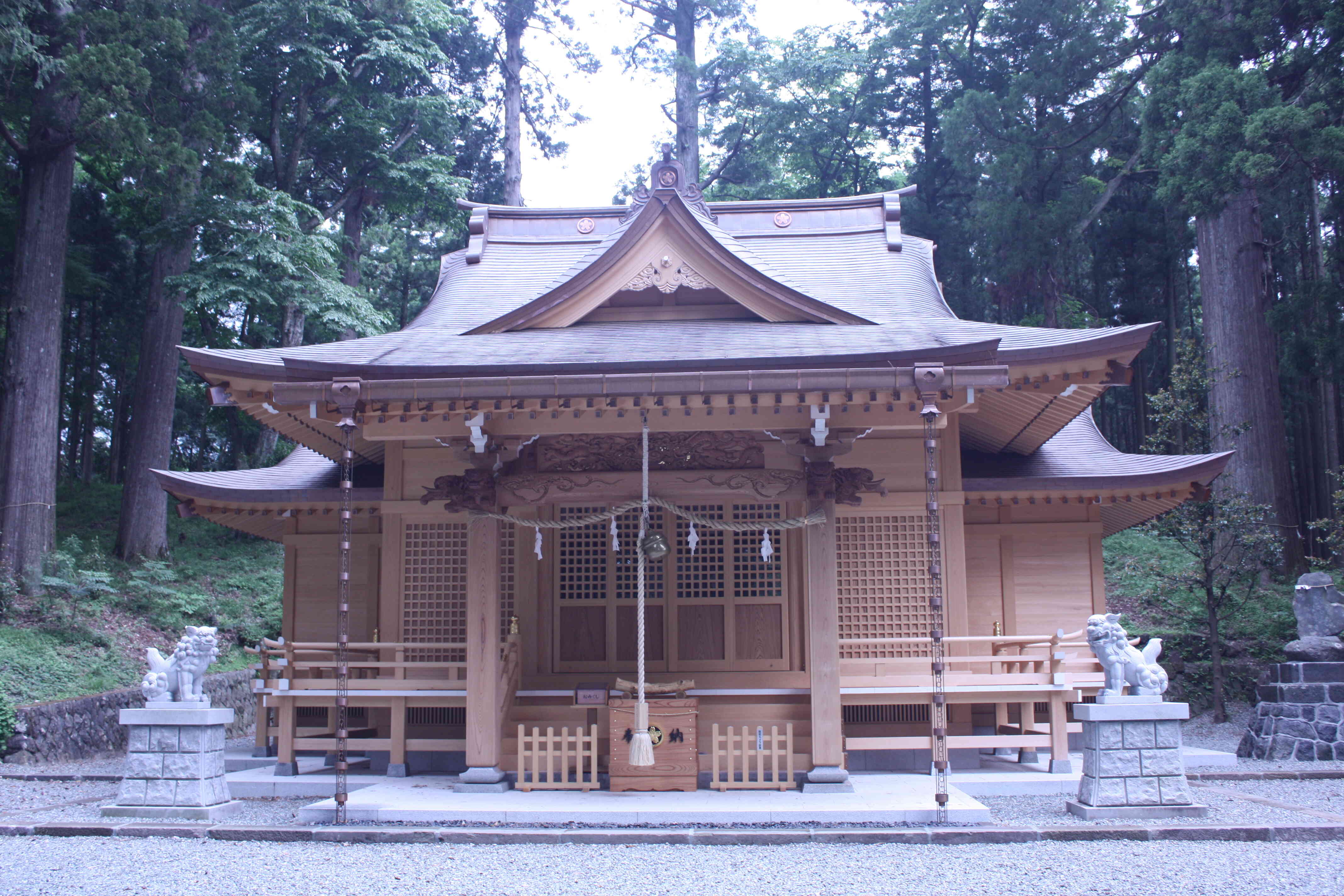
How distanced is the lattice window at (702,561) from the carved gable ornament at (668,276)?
222cm

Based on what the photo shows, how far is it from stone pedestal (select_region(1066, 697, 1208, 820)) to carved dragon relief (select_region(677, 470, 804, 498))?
2.78 metres

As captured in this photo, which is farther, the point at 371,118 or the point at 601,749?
the point at 371,118

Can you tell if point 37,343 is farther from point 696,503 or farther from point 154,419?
point 696,503

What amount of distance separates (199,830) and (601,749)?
3313mm

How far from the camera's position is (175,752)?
7.43m

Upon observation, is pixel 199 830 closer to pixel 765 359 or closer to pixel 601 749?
pixel 601 749

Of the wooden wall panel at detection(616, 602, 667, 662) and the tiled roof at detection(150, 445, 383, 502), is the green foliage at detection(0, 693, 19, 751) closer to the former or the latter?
the tiled roof at detection(150, 445, 383, 502)

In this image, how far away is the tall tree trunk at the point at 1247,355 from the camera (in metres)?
16.5

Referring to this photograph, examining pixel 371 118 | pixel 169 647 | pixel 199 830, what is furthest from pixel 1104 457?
pixel 371 118

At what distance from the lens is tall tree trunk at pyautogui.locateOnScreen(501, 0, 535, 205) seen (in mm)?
26797

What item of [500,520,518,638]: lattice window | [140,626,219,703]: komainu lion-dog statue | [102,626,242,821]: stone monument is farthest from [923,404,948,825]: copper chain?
[140,626,219,703]: komainu lion-dog statue

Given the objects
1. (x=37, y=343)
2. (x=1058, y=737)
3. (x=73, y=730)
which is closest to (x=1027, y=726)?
(x=1058, y=737)

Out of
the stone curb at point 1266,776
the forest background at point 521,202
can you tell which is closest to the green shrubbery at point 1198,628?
the forest background at point 521,202

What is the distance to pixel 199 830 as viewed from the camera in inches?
274
